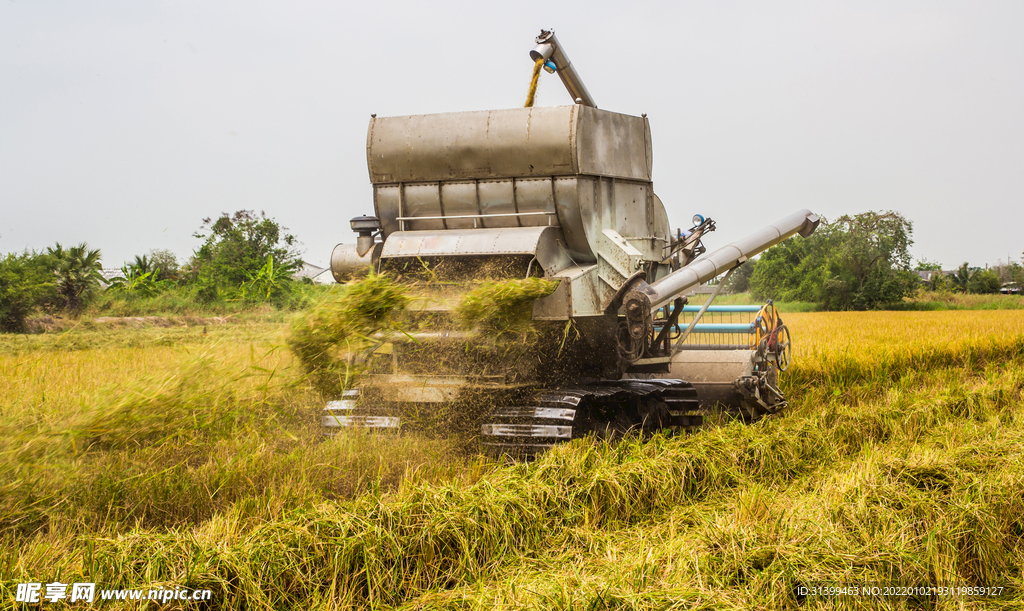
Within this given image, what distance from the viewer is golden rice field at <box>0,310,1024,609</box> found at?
3287mm

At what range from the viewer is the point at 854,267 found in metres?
34.1

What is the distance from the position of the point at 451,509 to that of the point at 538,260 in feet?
8.80

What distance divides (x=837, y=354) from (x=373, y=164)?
753 cm

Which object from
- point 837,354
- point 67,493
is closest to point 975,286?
point 837,354

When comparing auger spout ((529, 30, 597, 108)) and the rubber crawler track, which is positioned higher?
auger spout ((529, 30, 597, 108))

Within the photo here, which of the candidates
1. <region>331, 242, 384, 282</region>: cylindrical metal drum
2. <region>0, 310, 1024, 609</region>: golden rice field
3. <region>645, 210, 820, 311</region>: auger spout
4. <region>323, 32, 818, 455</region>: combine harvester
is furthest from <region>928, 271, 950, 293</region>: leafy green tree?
Answer: <region>331, 242, 384, 282</region>: cylindrical metal drum

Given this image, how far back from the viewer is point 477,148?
679cm

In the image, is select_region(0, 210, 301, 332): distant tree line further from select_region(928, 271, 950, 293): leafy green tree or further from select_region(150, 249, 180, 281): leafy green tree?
select_region(928, 271, 950, 293): leafy green tree

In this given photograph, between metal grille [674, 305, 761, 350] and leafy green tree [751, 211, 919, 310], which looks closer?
metal grille [674, 305, 761, 350]

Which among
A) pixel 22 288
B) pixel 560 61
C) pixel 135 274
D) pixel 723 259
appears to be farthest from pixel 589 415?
pixel 135 274

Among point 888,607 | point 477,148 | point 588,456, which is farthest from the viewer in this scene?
point 477,148

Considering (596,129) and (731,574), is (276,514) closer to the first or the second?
(731,574)

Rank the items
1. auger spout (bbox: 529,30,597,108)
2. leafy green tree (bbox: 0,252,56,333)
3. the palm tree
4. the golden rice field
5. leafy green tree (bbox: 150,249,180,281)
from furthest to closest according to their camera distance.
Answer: leafy green tree (bbox: 150,249,180,281) → the palm tree → leafy green tree (bbox: 0,252,56,333) → auger spout (bbox: 529,30,597,108) → the golden rice field

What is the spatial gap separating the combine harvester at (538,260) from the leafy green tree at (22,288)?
1301 cm
